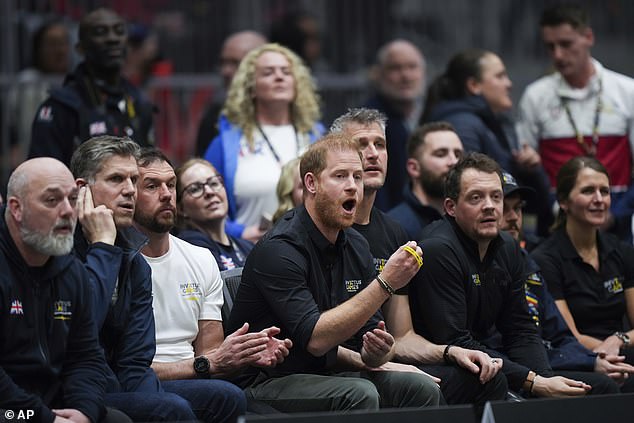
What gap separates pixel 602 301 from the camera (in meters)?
7.77

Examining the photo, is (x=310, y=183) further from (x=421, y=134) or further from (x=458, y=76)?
(x=458, y=76)

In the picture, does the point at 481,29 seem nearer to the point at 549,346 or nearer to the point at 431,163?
the point at 431,163

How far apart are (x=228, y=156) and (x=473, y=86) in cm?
195

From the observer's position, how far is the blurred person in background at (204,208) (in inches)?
282

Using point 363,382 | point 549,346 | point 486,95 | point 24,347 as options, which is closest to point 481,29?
point 486,95

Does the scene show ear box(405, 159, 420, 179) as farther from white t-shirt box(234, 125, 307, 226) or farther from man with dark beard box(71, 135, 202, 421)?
man with dark beard box(71, 135, 202, 421)

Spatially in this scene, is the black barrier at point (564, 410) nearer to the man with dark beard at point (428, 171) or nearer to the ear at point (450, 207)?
the ear at point (450, 207)

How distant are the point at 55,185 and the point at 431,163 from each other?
2960 millimetres

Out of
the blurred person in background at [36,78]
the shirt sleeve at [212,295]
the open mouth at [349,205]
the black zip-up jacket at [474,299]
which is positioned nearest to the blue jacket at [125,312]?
the shirt sleeve at [212,295]

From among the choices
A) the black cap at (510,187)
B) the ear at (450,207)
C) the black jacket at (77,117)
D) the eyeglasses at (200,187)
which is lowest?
the ear at (450,207)

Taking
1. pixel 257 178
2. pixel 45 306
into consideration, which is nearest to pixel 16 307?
pixel 45 306

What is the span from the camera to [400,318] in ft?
22.3

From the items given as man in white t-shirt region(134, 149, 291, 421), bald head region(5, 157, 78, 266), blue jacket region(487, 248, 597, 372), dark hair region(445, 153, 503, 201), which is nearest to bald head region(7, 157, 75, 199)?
bald head region(5, 157, 78, 266)

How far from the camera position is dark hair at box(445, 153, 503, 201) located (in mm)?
6996
